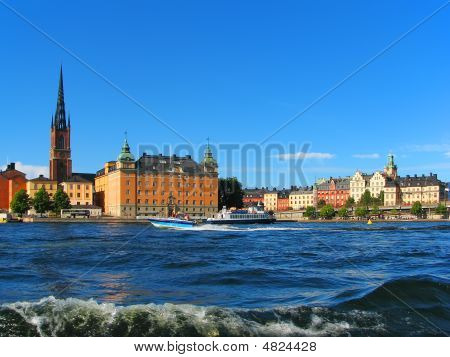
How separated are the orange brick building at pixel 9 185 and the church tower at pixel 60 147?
9.06m

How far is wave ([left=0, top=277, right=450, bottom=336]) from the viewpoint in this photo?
10023 mm

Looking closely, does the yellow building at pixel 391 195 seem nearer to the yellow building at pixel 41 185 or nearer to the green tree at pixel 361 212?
the green tree at pixel 361 212

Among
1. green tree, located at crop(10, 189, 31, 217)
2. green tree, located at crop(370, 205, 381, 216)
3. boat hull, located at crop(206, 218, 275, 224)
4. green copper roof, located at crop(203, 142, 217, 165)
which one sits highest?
green copper roof, located at crop(203, 142, 217, 165)

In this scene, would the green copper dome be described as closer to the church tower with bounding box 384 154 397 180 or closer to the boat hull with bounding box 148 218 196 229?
the boat hull with bounding box 148 218 196 229

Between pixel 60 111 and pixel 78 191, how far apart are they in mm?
39691

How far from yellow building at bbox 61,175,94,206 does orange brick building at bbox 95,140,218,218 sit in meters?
6.73

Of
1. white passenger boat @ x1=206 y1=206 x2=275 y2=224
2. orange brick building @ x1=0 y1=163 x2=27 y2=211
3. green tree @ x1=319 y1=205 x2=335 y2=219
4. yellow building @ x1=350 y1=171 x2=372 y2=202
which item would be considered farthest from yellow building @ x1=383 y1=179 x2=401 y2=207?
orange brick building @ x1=0 y1=163 x2=27 y2=211

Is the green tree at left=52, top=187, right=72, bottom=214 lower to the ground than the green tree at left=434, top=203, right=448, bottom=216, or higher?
higher

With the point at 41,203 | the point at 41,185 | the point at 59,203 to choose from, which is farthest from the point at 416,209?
the point at 41,185

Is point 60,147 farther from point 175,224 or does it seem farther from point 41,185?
point 175,224

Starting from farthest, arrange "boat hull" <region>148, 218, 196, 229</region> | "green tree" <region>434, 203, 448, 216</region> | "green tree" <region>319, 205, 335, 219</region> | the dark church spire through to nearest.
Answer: the dark church spire → "green tree" <region>319, 205, 335, 219</region> → "green tree" <region>434, 203, 448, 216</region> → "boat hull" <region>148, 218, 196, 229</region>

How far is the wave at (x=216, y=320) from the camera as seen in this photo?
32.9 ft

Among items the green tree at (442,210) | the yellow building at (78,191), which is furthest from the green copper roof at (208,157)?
the green tree at (442,210)
